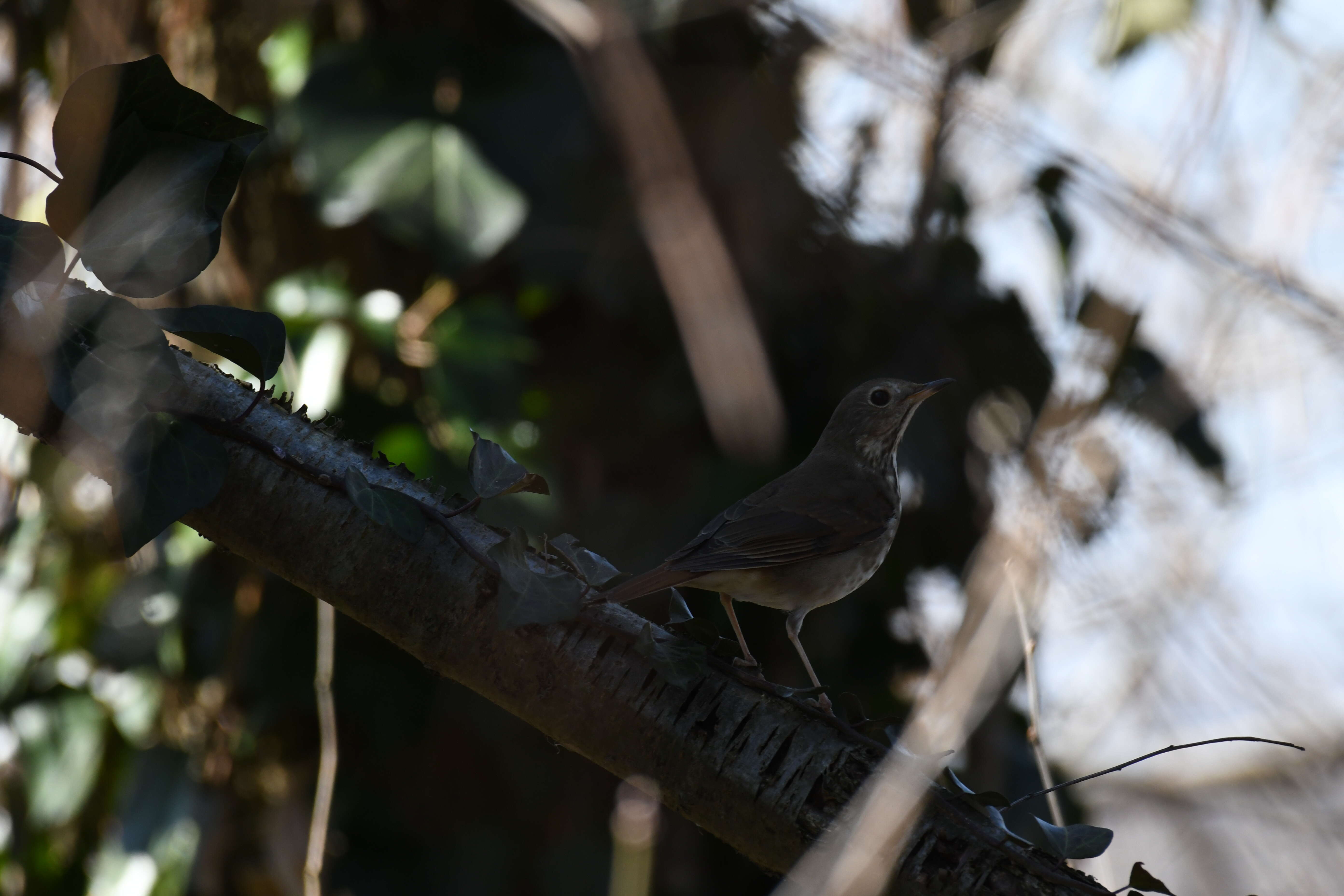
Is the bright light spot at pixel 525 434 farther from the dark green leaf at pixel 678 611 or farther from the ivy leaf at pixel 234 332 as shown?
the ivy leaf at pixel 234 332

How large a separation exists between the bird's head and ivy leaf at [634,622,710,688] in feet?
4.14

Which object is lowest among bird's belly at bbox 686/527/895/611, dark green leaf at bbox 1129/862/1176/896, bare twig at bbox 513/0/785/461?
bird's belly at bbox 686/527/895/611

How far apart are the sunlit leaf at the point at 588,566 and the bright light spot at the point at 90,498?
7.47 feet

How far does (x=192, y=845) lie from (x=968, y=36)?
3081 millimetres

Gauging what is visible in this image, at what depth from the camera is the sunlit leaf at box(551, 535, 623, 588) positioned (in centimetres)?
→ 148

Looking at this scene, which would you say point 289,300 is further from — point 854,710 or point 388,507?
point 854,710

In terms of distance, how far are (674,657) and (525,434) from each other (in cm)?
179

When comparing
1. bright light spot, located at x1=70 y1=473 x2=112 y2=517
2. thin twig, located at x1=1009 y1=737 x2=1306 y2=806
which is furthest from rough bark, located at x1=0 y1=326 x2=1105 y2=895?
bright light spot, located at x1=70 y1=473 x2=112 y2=517

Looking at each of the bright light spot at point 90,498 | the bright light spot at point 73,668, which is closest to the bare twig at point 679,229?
the bright light spot at point 90,498

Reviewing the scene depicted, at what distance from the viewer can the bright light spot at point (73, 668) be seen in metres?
3.12

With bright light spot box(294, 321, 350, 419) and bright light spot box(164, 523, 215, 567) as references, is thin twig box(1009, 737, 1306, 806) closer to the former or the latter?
bright light spot box(294, 321, 350, 419)

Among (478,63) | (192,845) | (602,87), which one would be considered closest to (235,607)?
(192,845)

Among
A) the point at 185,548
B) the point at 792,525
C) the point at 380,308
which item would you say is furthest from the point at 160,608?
the point at 792,525

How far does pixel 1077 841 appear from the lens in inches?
57.6
